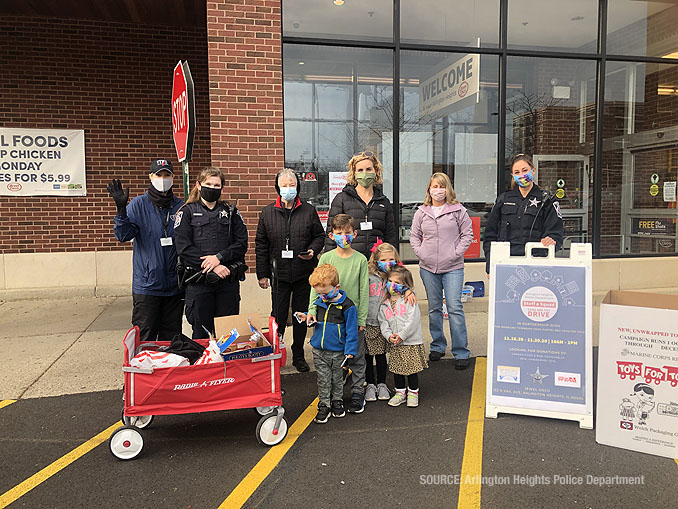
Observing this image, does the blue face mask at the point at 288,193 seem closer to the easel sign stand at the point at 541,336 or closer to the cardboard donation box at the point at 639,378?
the easel sign stand at the point at 541,336

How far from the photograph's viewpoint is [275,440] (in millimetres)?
3562

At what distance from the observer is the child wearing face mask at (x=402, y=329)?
13.4 feet

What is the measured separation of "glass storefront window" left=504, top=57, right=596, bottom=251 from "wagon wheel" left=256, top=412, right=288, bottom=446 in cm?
582

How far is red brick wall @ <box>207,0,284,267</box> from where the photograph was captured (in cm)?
641

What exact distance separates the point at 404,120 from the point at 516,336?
4671 mm

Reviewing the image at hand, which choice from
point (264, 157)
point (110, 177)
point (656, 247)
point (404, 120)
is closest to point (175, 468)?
point (264, 157)

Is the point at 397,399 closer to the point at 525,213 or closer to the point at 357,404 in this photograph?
the point at 357,404

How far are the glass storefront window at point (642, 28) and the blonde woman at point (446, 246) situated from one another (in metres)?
5.16

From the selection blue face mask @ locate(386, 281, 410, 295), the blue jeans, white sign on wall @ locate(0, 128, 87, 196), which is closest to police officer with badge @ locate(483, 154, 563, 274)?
the blue jeans

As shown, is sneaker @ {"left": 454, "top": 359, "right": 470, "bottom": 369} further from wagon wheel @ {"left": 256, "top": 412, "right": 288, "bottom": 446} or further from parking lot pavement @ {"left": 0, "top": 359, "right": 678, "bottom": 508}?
wagon wheel @ {"left": 256, "top": 412, "right": 288, "bottom": 446}

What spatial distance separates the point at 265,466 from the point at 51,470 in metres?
1.38

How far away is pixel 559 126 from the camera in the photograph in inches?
337

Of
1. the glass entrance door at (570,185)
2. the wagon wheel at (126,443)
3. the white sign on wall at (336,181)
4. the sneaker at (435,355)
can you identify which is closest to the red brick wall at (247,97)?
the white sign on wall at (336,181)

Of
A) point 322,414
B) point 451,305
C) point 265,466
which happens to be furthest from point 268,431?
point 451,305
